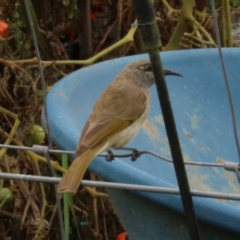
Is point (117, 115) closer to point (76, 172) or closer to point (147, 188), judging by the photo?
point (76, 172)

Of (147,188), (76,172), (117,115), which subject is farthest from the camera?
(117,115)

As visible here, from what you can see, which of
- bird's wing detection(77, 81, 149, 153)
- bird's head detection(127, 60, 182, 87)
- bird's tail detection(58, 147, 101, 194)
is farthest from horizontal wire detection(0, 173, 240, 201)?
bird's head detection(127, 60, 182, 87)

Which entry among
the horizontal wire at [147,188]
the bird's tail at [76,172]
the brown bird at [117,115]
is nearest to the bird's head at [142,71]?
the brown bird at [117,115]

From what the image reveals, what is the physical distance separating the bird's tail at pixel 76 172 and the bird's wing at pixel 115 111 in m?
0.07

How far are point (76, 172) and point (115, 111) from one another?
16.0 inches

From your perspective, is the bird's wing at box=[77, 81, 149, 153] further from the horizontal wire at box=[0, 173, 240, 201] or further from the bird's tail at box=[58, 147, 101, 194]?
the horizontal wire at box=[0, 173, 240, 201]

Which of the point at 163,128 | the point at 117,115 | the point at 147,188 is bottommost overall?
the point at 163,128

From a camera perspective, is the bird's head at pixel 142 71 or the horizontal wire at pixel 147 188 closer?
the horizontal wire at pixel 147 188

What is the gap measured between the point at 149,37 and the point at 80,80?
832 mm

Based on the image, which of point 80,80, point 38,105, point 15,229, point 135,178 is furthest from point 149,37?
point 15,229

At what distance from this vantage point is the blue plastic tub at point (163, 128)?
1.28 metres

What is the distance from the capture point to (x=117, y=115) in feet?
5.44

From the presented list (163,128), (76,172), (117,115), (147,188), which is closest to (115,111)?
(117,115)

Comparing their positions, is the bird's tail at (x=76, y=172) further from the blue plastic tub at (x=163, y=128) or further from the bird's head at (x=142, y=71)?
the bird's head at (x=142, y=71)
